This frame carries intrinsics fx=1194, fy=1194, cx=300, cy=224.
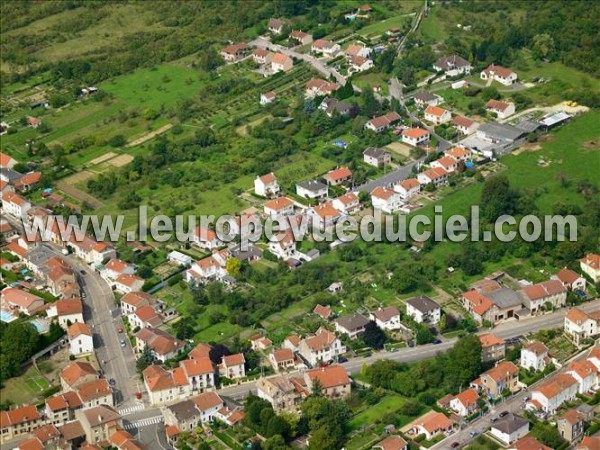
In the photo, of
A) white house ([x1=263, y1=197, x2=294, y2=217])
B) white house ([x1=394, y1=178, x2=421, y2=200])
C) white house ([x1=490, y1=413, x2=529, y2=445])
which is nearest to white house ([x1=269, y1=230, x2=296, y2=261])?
white house ([x1=263, y1=197, x2=294, y2=217])

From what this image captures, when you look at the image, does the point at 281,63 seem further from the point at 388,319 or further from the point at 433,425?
the point at 433,425

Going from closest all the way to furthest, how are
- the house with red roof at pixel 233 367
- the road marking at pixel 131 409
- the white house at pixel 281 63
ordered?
the road marking at pixel 131 409 → the house with red roof at pixel 233 367 → the white house at pixel 281 63

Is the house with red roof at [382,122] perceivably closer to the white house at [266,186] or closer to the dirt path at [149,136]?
the white house at [266,186]

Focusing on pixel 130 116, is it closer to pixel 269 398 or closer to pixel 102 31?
pixel 102 31

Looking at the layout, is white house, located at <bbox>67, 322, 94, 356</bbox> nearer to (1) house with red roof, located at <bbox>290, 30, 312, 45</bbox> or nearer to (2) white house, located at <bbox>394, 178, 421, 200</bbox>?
(2) white house, located at <bbox>394, 178, 421, 200</bbox>

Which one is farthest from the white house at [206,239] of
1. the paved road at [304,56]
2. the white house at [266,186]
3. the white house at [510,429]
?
the paved road at [304,56]

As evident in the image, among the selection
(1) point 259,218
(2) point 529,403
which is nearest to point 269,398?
(2) point 529,403
